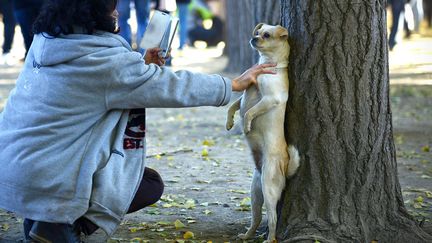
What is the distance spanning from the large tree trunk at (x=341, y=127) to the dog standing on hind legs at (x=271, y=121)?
0.05 m

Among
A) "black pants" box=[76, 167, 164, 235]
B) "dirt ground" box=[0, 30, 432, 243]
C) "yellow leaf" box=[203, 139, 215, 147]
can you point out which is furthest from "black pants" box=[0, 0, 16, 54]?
"black pants" box=[76, 167, 164, 235]

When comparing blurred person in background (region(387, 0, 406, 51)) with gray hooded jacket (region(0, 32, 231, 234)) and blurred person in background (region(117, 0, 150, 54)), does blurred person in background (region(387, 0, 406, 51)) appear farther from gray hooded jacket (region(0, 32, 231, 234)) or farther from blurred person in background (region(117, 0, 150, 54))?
gray hooded jacket (region(0, 32, 231, 234))

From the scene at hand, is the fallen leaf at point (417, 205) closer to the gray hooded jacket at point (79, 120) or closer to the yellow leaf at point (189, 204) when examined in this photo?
the yellow leaf at point (189, 204)

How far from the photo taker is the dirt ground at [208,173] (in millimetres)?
4141

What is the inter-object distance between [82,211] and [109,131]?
0.38 metres

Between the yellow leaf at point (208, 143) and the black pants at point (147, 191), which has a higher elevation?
the black pants at point (147, 191)

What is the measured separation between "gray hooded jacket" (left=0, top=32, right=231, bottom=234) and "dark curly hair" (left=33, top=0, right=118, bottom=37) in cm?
4

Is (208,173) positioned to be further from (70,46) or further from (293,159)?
(70,46)

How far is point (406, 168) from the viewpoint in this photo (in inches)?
228

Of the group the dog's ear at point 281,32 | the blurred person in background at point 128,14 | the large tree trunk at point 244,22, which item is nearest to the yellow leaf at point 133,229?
the dog's ear at point 281,32

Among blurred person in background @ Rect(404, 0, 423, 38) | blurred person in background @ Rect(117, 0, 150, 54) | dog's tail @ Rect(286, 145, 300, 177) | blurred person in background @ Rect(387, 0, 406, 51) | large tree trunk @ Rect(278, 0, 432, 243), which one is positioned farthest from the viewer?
blurred person in background @ Rect(404, 0, 423, 38)

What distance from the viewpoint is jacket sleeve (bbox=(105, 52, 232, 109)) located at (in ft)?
11.1

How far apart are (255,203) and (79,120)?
3.30ft

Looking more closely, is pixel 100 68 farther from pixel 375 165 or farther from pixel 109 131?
pixel 375 165
